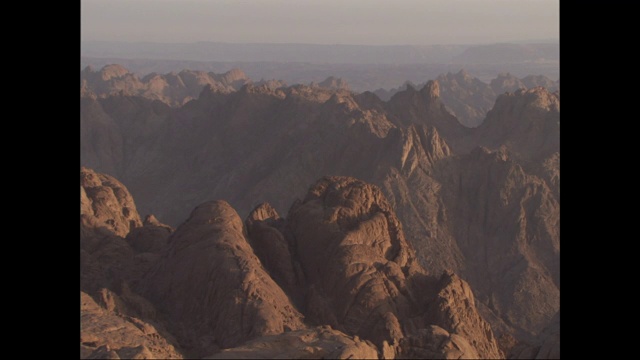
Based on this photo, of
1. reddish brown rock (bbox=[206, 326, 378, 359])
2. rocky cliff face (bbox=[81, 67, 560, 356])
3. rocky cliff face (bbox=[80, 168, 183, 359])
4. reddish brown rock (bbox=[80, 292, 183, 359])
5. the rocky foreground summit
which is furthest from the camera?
rocky cliff face (bbox=[81, 67, 560, 356])

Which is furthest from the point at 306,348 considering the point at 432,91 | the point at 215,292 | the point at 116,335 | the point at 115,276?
the point at 432,91

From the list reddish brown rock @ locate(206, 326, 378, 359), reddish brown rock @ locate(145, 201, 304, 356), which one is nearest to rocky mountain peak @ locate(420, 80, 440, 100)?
reddish brown rock @ locate(145, 201, 304, 356)

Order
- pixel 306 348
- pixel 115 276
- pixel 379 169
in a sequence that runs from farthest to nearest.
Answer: pixel 379 169 < pixel 115 276 < pixel 306 348

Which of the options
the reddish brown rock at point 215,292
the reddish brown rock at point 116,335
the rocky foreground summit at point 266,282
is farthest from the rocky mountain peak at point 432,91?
the reddish brown rock at point 116,335

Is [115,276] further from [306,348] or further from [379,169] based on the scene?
[379,169]

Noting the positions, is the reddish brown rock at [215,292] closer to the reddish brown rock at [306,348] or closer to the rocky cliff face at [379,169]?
the rocky cliff face at [379,169]

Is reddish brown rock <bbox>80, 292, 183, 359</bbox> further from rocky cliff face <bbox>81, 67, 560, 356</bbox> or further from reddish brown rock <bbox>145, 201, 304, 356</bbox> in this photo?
rocky cliff face <bbox>81, 67, 560, 356</bbox>

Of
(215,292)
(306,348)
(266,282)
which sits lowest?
(215,292)

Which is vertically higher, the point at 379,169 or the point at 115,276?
the point at 115,276
